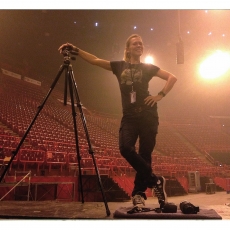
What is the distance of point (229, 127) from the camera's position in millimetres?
10172

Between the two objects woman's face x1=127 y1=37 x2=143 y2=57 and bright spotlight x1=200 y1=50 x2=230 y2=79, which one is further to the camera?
bright spotlight x1=200 y1=50 x2=230 y2=79

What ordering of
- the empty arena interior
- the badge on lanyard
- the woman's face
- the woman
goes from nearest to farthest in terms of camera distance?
the woman
the badge on lanyard
the woman's face
the empty arena interior

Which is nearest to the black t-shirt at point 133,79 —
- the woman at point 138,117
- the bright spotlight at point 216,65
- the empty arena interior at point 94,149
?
the woman at point 138,117

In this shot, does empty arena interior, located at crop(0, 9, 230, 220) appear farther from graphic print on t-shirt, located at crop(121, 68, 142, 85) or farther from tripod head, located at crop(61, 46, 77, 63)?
tripod head, located at crop(61, 46, 77, 63)

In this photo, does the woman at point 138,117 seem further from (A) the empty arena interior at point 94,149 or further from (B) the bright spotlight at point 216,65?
(B) the bright spotlight at point 216,65

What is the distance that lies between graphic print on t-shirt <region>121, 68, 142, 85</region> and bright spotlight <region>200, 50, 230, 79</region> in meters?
4.70

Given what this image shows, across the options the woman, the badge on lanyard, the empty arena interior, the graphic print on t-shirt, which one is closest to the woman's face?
the woman

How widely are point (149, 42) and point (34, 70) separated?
7103mm

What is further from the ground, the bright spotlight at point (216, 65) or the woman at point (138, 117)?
the bright spotlight at point (216, 65)

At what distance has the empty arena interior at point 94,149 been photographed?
3.58 metres

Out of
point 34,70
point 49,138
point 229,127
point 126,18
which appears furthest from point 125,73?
point 34,70

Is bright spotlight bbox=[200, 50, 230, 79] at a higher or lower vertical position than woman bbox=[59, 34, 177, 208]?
higher

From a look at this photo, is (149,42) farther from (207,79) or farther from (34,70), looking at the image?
(34,70)

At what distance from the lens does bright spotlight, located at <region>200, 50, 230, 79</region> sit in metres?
6.04
